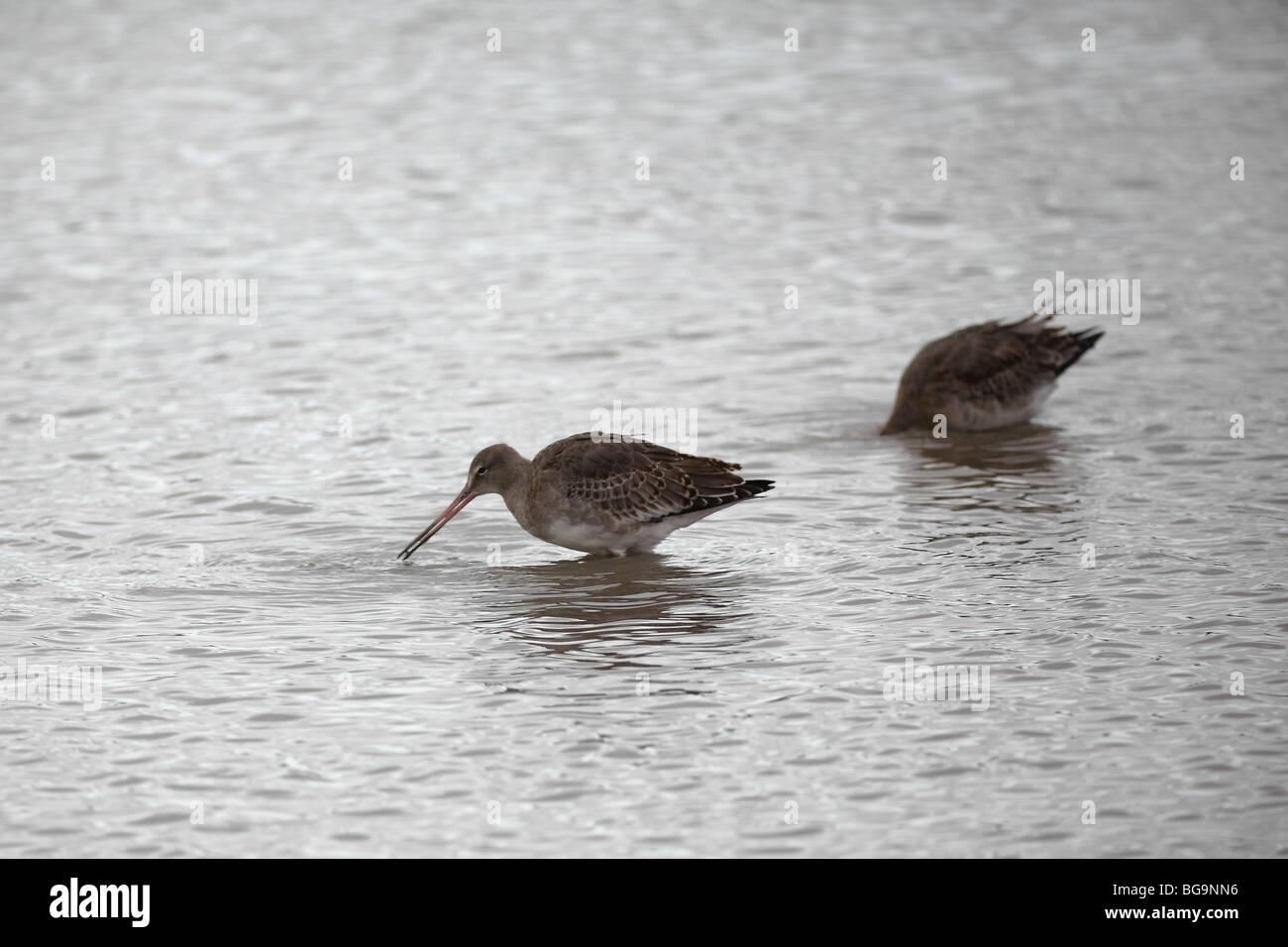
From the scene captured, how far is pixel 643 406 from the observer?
14289mm

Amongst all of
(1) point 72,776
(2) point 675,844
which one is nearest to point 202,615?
(1) point 72,776

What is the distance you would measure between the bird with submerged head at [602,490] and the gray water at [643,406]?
276mm

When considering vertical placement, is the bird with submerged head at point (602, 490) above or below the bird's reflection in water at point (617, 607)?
above

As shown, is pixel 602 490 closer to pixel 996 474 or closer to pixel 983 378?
pixel 996 474

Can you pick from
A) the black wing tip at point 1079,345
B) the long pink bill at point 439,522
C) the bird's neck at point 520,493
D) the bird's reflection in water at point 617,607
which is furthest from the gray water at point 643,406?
the black wing tip at point 1079,345

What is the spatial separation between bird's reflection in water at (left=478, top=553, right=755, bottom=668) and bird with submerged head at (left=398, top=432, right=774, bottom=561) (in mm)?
216

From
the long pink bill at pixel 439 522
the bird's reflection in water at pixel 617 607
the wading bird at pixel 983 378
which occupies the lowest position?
the bird's reflection in water at pixel 617 607

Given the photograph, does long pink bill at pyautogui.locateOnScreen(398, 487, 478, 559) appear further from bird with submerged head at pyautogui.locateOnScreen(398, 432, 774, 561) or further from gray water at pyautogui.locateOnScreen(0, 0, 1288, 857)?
gray water at pyautogui.locateOnScreen(0, 0, 1288, 857)

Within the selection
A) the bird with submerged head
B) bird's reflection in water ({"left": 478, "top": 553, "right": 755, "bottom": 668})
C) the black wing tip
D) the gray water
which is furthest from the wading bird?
bird's reflection in water ({"left": 478, "top": 553, "right": 755, "bottom": 668})

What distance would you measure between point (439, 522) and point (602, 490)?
102 centimetres

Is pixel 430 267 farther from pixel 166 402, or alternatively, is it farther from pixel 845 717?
pixel 845 717

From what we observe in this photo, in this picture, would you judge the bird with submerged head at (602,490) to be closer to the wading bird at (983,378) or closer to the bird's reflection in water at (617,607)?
the bird's reflection in water at (617,607)

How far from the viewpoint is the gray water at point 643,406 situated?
7980mm

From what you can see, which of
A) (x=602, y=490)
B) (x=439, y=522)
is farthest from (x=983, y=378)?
(x=439, y=522)
